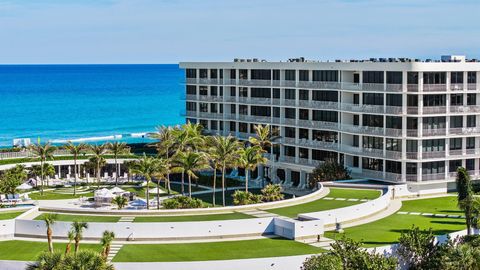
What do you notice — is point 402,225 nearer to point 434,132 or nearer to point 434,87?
point 434,132

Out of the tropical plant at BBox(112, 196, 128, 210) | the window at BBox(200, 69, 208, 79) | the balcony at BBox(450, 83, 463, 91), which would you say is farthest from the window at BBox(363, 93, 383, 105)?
→ the window at BBox(200, 69, 208, 79)

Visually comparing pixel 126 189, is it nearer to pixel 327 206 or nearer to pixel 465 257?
pixel 327 206

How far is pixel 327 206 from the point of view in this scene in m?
66.6

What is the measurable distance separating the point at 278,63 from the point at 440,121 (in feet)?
70.6

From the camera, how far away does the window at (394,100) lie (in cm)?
7731

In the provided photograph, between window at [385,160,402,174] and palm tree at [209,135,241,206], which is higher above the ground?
palm tree at [209,135,241,206]

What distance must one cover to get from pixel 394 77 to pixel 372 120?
5.37 metres

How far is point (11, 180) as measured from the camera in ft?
249

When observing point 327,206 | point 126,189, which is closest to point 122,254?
point 327,206

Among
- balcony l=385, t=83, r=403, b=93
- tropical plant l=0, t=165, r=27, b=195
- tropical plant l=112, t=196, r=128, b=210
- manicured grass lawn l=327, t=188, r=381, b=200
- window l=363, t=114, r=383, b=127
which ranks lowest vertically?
tropical plant l=112, t=196, r=128, b=210

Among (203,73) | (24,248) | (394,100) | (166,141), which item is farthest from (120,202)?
(203,73)

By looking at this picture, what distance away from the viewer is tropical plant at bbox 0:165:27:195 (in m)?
75.6

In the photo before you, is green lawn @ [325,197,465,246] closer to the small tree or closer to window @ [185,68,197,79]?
the small tree

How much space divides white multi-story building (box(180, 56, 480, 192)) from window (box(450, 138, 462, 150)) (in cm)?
10
